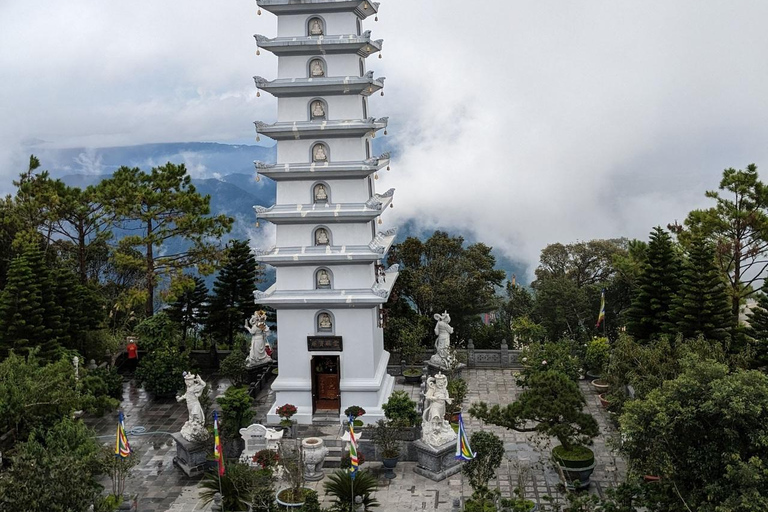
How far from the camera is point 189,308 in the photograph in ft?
91.9

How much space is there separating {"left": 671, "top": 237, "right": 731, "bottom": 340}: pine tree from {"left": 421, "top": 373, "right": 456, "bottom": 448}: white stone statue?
7.55 meters

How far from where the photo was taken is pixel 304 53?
64.0ft

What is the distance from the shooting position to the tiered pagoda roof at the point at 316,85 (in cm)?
1908

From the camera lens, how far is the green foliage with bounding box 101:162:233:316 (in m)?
25.6

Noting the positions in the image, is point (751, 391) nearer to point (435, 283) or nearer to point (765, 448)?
point (765, 448)

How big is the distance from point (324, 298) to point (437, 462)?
209 inches

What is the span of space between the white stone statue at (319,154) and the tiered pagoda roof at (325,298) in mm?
3500

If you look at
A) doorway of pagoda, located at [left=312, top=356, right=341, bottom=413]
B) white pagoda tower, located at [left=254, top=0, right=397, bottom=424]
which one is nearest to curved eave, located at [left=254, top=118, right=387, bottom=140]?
white pagoda tower, located at [left=254, top=0, right=397, bottom=424]

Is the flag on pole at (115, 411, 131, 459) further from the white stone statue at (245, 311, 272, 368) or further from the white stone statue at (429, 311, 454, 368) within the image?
the white stone statue at (429, 311, 454, 368)

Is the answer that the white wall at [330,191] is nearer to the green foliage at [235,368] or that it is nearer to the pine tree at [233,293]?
the green foliage at [235,368]

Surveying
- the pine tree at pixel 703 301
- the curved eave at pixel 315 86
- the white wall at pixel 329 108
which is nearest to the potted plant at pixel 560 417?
the pine tree at pixel 703 301

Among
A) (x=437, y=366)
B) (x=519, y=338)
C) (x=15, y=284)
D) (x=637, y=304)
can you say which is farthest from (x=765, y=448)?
(x=15, y=284)

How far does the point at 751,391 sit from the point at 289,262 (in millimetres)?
11789

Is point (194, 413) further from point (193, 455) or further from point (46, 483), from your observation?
point (46, 483)
